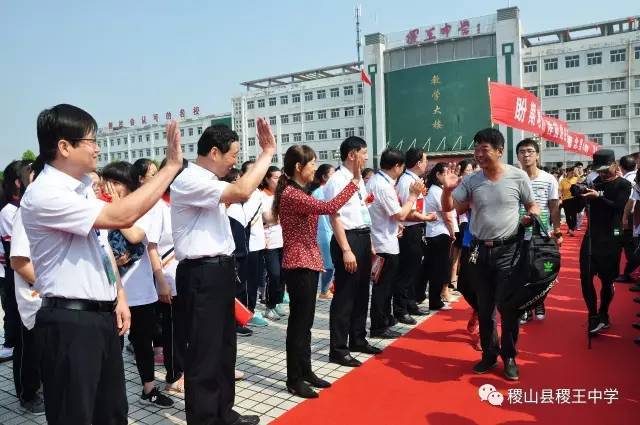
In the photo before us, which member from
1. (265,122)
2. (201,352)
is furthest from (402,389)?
(265,122)

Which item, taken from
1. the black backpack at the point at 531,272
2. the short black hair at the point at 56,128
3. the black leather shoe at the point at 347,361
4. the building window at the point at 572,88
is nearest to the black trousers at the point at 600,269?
the black backpack at the point at 531,272

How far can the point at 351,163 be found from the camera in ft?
12.9

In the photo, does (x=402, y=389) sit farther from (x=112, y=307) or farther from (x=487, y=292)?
(x=112, y=307)

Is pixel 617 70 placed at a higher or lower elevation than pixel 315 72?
lower

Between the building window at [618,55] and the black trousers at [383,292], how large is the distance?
33915mm

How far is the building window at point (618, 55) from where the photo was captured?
30.7 m

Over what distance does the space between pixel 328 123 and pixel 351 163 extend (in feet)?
132

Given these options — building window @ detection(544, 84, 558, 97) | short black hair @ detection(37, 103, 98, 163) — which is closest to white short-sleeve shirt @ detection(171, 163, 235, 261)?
short black hair @ detection(37, 103, 98, 163)

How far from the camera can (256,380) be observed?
143 inches

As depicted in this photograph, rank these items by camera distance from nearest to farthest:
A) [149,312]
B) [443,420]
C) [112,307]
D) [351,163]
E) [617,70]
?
[112,307] < [443,420] < [149,312] < [351,163] < [617,70]

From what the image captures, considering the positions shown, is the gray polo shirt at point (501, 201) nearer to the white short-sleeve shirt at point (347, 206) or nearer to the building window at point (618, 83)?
the white short-sleeve shirt at point (347, 206)

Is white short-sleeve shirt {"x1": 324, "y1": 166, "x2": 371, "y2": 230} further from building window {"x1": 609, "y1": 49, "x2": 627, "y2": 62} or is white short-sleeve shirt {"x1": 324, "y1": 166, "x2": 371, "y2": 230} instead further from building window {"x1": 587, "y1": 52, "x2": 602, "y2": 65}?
building window {"x1": 587, "y1": 52, "x2": 602, "y2": 65}

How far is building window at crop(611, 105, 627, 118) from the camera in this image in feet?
101

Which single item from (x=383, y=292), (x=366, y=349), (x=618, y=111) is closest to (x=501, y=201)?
(x=383, y=292)
